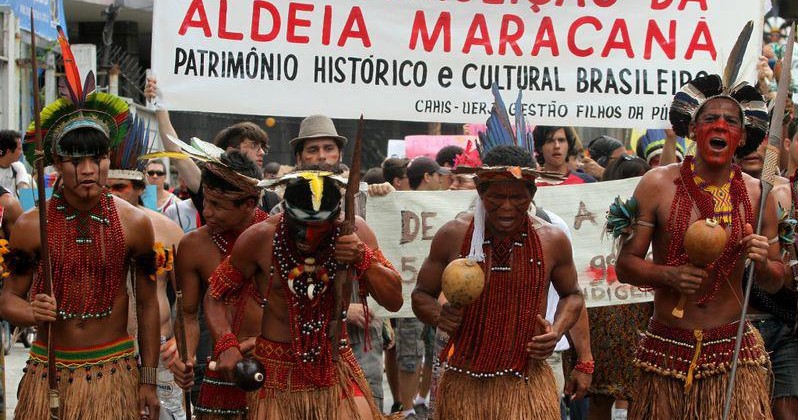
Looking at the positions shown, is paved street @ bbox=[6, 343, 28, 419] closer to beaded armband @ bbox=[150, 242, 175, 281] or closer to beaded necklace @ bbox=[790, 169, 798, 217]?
beaded armband @ bbox=[150, 242, 175, 281]

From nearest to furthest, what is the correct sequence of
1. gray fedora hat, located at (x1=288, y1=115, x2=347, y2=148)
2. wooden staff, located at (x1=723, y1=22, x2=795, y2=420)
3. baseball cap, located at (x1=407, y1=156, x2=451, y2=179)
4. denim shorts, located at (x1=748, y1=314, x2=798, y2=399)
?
1. wooden staff, located at (x1=723, y1=22, x2=795, y2=420)
2. denim shorts, located at (x1=748, y1=314, x2=798, y2=399)
3. gray fedora hat, located at (x1=288, y1=115, x2=347, y2=148)
4. baseball cap, located at (x1=407, y1=156, x2=451, y2=179)

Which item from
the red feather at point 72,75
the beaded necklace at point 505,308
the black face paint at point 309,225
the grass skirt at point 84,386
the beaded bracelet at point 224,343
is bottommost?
the grass skirt at point 84,386

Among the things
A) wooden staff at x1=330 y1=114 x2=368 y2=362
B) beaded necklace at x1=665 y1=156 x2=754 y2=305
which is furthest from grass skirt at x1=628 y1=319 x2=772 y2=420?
wooden staff at x1=330 y1=114 x2=368 y2=362

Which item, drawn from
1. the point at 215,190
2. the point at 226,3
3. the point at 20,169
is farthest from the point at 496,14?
the point at 20,169

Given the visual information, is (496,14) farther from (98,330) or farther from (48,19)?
(48,19)

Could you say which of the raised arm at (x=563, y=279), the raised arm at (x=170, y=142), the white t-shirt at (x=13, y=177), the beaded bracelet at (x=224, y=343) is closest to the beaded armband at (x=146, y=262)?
the beaded bracelet at (x=224, y=343)

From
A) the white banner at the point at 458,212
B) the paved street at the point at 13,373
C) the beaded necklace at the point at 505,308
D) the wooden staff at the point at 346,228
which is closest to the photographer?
the wooden staff at the point at 346,228

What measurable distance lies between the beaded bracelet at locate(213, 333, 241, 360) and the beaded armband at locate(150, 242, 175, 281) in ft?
2.55

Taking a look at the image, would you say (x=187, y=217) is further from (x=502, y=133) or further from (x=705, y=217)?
(x=705, y=217)

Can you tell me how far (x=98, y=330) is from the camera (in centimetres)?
625

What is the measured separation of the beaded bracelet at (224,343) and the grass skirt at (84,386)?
0.72 metres

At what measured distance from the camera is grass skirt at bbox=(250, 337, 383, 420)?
5.69 metres

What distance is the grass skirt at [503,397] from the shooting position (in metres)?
5.79

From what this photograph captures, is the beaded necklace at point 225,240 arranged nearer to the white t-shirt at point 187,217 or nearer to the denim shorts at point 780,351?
the white t-shirt at point 187,217
